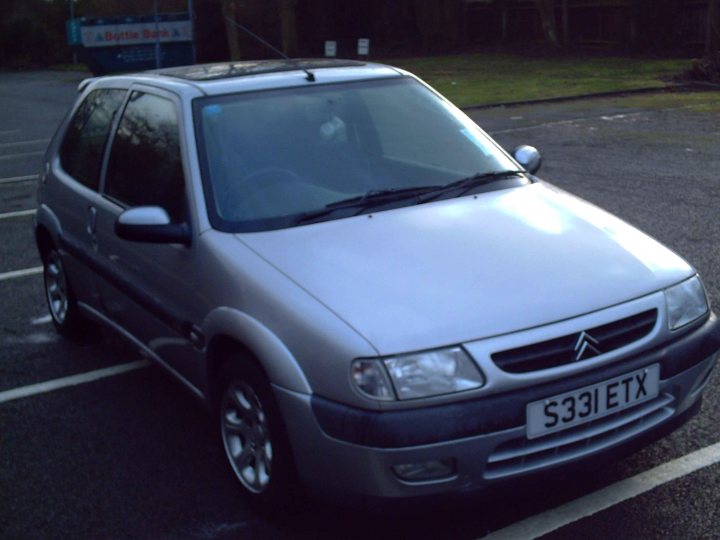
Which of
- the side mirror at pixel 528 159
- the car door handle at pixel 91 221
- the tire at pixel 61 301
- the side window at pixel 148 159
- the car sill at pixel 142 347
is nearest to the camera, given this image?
the car sill at pixel 142 347

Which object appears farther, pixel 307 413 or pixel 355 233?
pixel 355 233

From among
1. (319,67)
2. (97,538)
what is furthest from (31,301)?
(97,538)

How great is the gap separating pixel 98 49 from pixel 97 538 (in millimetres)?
32878

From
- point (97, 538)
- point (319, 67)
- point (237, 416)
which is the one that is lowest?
point (97, 538)

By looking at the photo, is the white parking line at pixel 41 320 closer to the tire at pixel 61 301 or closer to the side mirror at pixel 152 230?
the tire at pixel 61 301

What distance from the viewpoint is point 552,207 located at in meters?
4.51

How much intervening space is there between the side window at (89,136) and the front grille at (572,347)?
2880 millimetres

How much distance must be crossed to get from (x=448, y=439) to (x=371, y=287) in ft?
2.15

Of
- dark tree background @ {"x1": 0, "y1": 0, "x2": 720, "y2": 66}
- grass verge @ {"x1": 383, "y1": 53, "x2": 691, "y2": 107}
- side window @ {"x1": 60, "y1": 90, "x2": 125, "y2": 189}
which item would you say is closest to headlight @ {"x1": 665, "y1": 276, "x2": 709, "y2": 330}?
side window @ {"x1": 60, "y1": 90, "x2": 125, "y2": 189}

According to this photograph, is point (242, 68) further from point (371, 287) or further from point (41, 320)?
point (41, 320)

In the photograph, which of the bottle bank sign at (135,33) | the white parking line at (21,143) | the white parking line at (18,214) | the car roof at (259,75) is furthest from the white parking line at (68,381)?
the bottle bank sign at (135,33)

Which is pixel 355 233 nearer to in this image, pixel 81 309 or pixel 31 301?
pixel 81 309

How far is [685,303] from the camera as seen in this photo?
3895mm

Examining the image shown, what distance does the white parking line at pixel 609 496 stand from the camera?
3.76 meters
